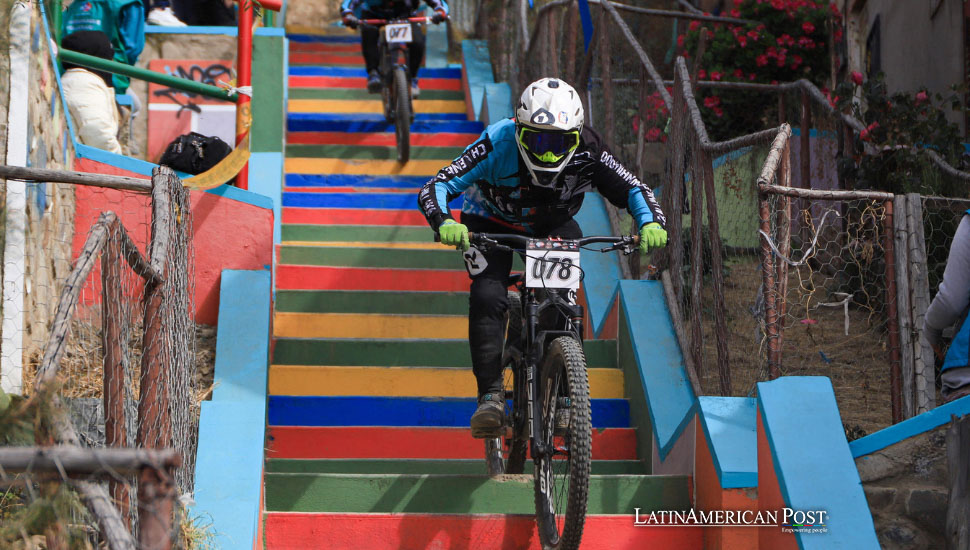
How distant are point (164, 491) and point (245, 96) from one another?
5312mm

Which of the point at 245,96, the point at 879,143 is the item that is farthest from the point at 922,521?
the point at 245,96

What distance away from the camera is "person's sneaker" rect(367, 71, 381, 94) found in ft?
31.6

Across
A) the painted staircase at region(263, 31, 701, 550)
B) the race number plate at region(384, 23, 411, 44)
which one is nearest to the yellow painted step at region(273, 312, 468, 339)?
the painted staircase at region(263, 31, 701, 550)

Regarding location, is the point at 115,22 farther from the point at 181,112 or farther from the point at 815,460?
the point at 815,460

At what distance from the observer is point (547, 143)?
453cm

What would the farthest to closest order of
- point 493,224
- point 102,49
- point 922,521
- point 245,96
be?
point 102,49
point 245,96
point 493,224
point 922,521

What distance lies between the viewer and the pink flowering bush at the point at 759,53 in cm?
1087

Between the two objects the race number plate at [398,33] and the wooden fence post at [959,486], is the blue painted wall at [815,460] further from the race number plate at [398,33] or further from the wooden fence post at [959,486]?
the race number plate at [398,33]

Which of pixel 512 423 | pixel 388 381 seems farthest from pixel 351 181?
pixel 512 423

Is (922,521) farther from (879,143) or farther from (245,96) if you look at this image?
(245,96)

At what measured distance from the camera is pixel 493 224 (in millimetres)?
5008

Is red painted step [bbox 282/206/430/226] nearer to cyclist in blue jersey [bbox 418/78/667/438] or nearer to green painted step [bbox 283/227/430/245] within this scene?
green painted step [bbox 283/227/430/245]

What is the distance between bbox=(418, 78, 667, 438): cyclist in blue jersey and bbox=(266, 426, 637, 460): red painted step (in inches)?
39.5

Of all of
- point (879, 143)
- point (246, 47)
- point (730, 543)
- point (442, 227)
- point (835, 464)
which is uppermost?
point (246, 47)
